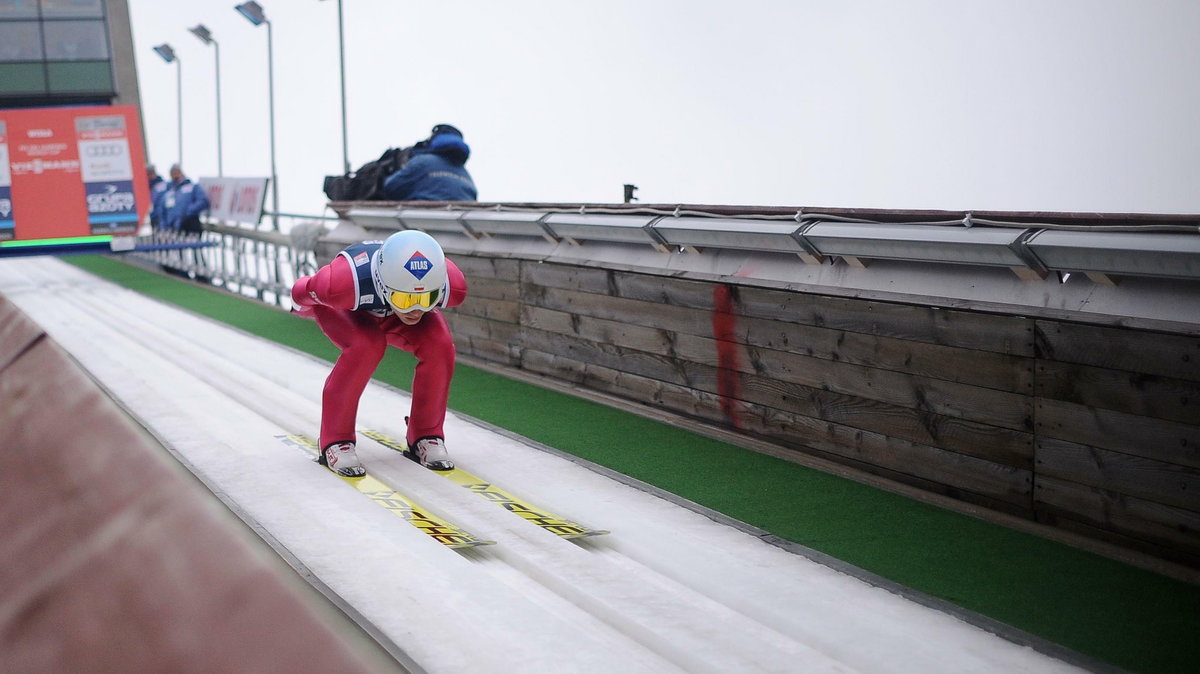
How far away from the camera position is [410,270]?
→ 4.98 meters

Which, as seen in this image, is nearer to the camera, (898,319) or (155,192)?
(898,319)

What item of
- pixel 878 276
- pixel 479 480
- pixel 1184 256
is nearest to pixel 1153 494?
pixel 1184 256

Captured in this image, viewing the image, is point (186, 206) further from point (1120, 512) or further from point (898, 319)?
point (1120, 512)

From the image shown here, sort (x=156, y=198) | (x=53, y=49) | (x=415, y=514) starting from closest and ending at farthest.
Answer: (x=415, y=514) → (x=156, y=198) → (x=53, y=49)

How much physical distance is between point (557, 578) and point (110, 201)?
1499cm

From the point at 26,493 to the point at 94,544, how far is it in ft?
1.49

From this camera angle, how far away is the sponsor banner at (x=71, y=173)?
1597cm

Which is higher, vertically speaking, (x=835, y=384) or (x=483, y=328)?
(x=835, y=384)

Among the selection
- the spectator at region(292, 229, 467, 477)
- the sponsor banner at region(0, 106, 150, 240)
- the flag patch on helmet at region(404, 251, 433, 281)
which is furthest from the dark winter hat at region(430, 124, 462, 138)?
the sponsor banner at region(0, 106, 150, 240)

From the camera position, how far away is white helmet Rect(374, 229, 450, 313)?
497 cm

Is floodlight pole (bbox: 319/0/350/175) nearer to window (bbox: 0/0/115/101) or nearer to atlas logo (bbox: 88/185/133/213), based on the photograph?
atlas logo (bbox: 88/185/133/213)

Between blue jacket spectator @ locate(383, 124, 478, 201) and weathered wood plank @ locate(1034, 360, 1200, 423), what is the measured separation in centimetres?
768

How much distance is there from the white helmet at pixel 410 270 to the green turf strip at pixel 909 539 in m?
1.48

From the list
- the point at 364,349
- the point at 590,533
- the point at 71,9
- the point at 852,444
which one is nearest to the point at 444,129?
the point at 364,349
